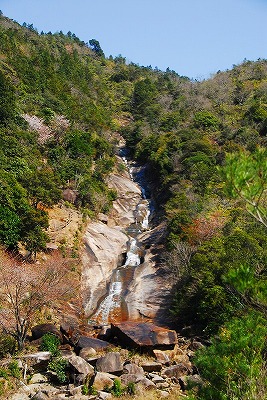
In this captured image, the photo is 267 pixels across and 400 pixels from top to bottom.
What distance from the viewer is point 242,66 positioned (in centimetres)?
9806

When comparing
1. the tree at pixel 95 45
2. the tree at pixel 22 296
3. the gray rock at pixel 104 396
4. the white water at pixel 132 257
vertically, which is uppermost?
the tree at pixel 95 45

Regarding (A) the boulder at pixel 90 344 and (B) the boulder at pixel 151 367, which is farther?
(A) the boulder at pixel 90 344

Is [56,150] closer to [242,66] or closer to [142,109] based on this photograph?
[142,109]

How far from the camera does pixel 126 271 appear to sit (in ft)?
120

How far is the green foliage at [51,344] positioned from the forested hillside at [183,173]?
9187 millimetres

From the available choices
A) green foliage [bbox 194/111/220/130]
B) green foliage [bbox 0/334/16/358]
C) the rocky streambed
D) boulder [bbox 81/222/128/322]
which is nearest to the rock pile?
green foliage [bbox 0/334/16/358]

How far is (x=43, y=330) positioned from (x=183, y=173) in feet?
112

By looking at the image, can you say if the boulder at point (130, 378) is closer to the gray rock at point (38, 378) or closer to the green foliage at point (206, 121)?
the gray rock at point (38, 378)

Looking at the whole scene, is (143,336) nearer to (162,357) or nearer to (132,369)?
(162,357)

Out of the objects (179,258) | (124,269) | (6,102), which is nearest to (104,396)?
(179,258)

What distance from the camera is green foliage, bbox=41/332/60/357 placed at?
20.0 metres

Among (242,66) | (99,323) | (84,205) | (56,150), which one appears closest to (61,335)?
(99,323)

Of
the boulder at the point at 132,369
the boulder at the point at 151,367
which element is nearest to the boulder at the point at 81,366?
Answer: the boulder at the point at 132,369

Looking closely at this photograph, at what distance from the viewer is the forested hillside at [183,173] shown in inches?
351
